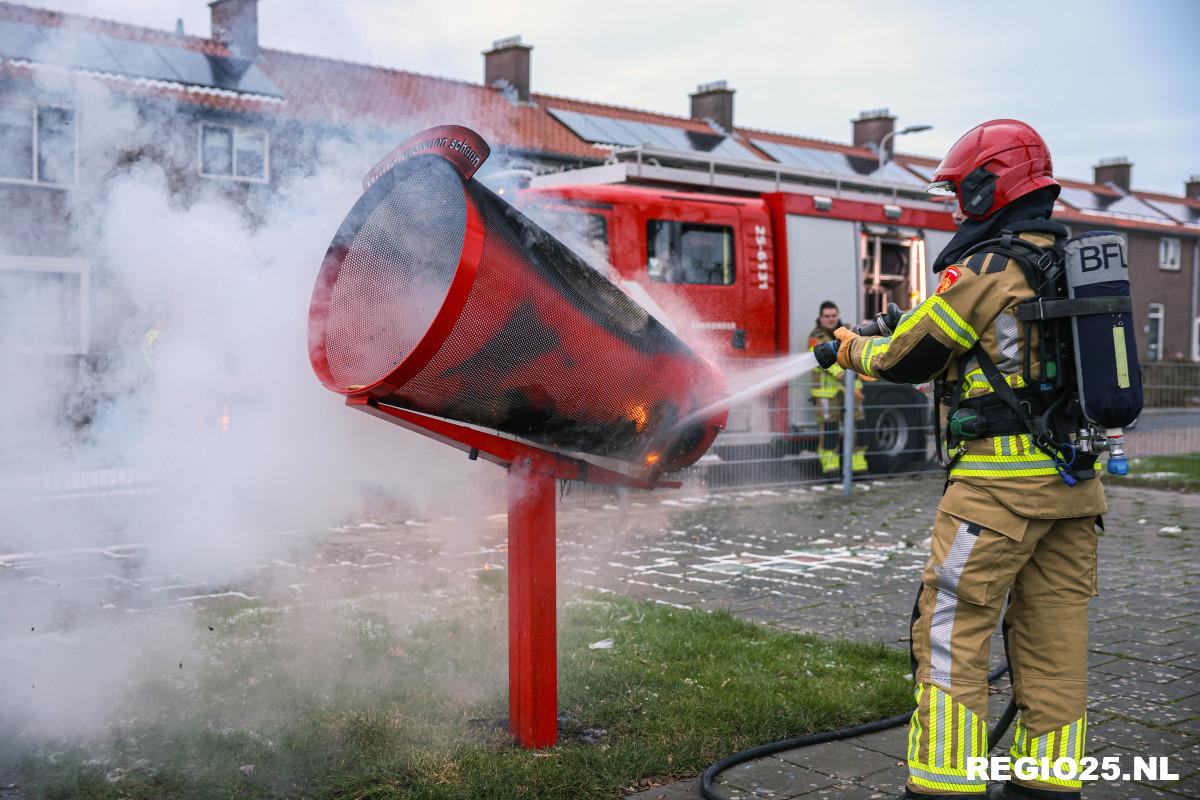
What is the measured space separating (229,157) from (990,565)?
116 inches

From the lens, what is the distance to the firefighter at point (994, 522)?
314cm

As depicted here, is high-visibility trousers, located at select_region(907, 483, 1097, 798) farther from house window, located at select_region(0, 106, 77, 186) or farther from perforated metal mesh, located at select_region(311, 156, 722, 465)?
house window, located at select_region(0, 106, 77, 186)

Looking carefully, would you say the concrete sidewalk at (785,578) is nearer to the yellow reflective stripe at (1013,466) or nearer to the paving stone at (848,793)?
the paving stone at (848,793)

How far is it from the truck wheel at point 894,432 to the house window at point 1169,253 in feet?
109

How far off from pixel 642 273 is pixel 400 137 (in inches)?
265

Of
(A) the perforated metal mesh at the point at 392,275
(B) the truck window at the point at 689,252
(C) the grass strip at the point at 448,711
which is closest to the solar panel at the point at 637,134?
(B) the truck window at the point at 689,252

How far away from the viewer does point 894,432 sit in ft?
41.5

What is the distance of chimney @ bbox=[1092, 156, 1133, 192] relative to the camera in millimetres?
46719

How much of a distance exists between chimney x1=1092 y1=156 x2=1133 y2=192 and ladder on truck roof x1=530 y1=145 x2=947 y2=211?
37538 millimetres

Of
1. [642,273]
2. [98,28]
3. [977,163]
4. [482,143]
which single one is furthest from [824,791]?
[642,273]

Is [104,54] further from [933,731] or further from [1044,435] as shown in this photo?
[933,731]

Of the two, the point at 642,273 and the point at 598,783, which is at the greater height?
the point at 642,273

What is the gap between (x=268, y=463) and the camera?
14.1 ft

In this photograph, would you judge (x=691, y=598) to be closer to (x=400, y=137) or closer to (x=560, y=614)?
(x=560, y=614)
